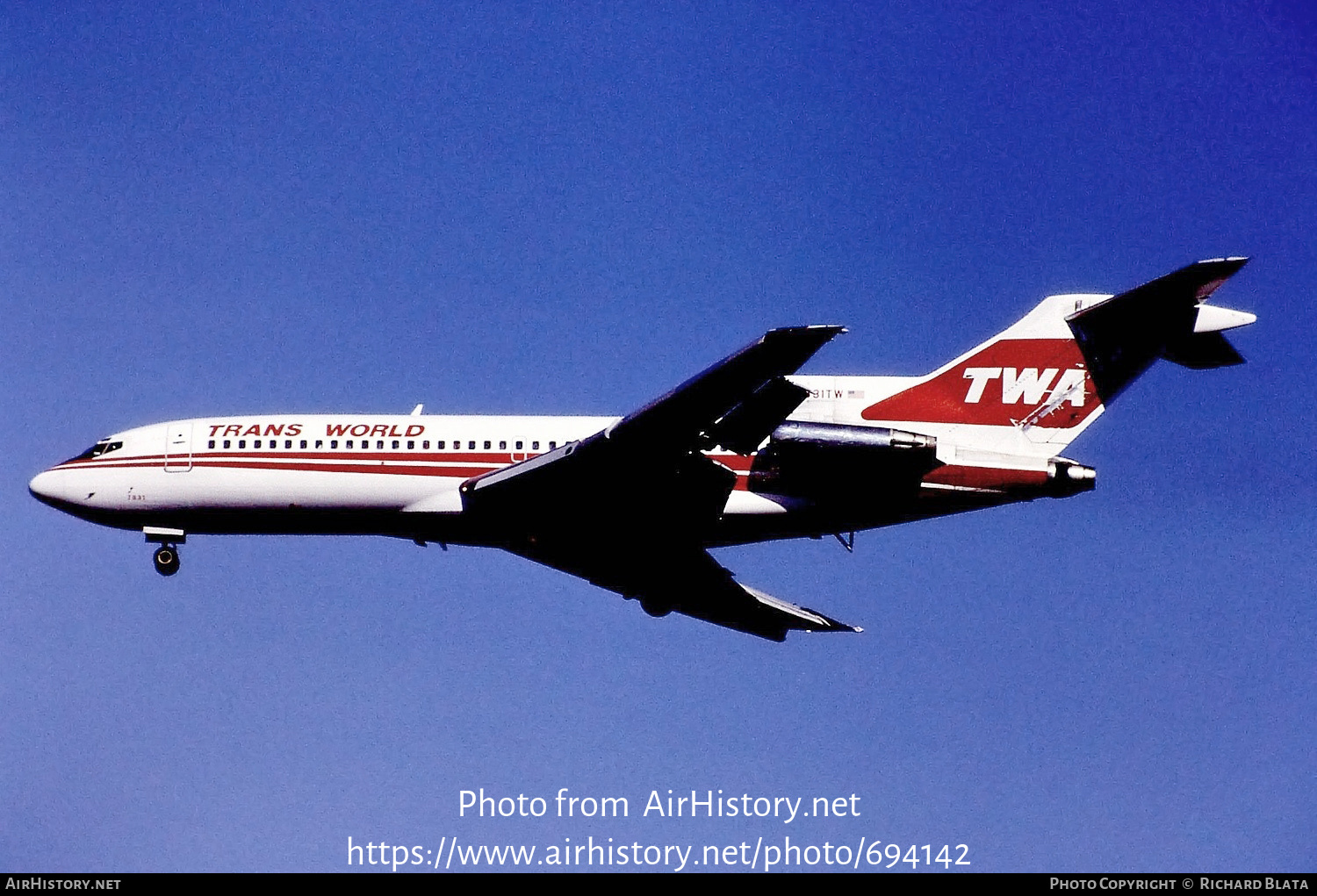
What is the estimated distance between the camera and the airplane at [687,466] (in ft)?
79.5

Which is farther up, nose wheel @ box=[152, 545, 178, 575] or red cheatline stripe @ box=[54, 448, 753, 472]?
red cheatline stripe @ box=[54, 448, 753, 472]

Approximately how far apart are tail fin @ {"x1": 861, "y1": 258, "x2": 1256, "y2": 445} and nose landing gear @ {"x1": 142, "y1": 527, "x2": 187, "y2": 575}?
560 inches

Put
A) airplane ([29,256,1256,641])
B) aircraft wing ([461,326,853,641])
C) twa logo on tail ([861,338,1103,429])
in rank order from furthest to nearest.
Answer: twa logo on tail ([861,338,1103,429])
airplane ([29,256,1256,641])
aircraft wing ([461,326,853,641])

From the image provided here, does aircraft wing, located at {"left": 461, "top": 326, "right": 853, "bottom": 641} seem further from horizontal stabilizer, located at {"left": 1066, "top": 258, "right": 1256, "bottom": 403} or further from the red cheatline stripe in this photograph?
horizontal stabilizer, located at {"left": 1066, "top": 258, "right": 1256, "bottom": 403}

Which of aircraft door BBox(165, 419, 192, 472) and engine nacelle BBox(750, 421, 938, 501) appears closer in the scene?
engine nacelle BBox(750, 421, 938, 501)

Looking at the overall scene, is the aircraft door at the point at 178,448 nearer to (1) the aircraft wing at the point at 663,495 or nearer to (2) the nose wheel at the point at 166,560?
(2) the nose wheel at the point at 166,560

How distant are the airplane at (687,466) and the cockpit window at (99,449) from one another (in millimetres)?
39

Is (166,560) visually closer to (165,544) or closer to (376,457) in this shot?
(165,544)

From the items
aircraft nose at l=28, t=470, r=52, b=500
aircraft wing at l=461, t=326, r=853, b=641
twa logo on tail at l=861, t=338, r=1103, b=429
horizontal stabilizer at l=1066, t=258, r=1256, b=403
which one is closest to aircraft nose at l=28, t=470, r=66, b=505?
aircraft nose at l=28, t=470, r=52, b=500

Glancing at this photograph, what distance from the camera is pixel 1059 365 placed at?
1041 inches

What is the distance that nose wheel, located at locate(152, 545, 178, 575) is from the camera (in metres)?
27.8

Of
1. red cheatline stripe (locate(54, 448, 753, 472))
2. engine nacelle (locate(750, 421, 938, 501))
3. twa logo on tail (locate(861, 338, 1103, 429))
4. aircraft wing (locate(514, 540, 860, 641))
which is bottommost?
aircraft wing (locate(514, 540, 860, 641))

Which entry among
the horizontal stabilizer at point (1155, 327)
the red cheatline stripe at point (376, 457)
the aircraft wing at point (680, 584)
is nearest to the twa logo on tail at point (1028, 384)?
the horizontal stabilizer at point (1155, 327)

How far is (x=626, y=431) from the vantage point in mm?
23359
